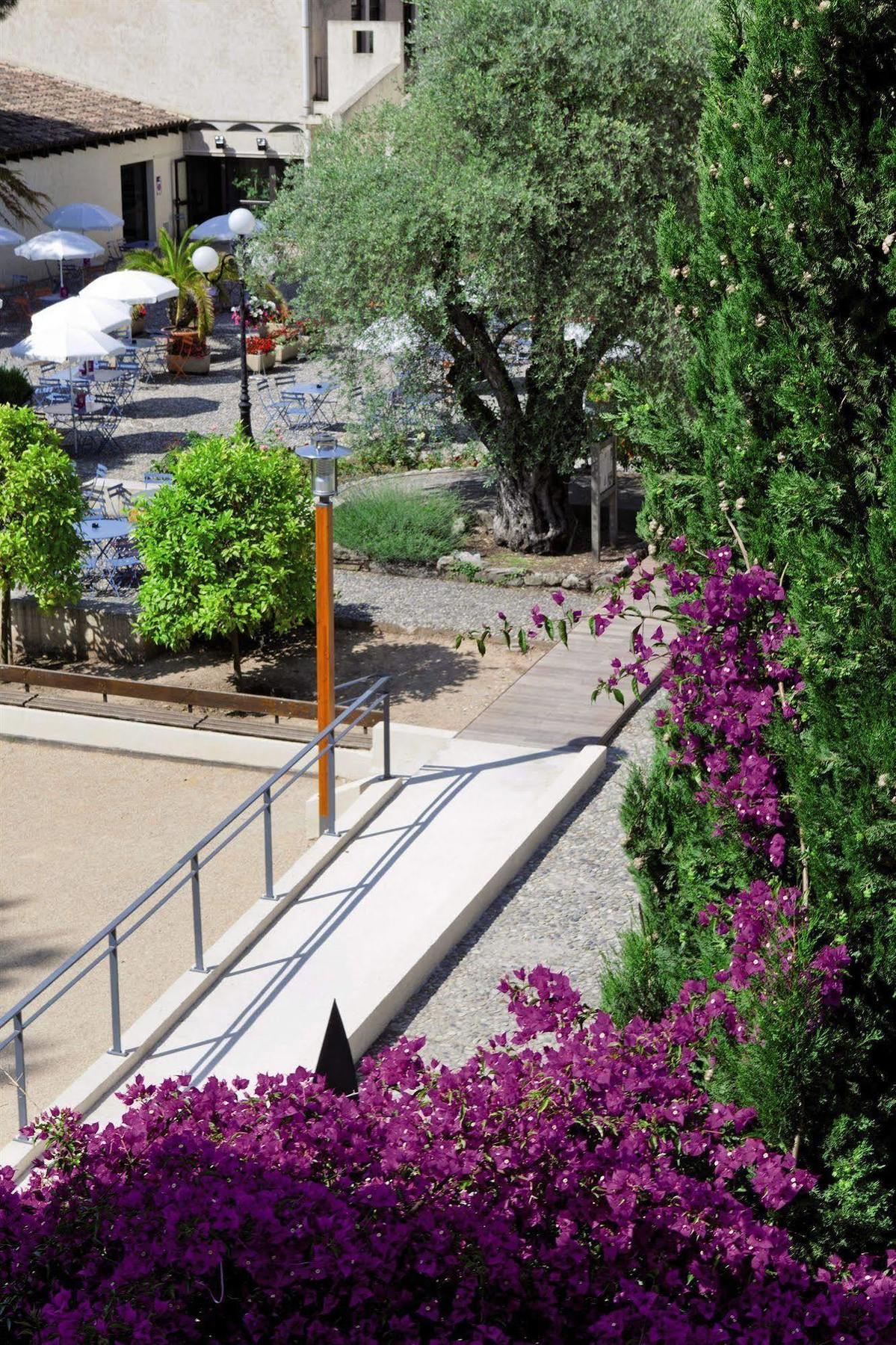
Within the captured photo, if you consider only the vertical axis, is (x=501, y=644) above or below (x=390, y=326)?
below

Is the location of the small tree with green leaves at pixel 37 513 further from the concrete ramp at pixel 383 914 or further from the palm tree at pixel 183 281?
the palm tree at pixel 183 281

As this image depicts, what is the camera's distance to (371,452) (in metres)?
18.2

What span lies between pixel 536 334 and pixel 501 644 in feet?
11.2

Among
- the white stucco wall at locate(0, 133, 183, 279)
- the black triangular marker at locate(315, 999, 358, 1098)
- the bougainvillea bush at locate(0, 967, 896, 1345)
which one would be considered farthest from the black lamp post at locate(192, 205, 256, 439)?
the white stucco wall at locate(0, 133, 183, 279)

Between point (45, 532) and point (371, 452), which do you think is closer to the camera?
point (45, 532)

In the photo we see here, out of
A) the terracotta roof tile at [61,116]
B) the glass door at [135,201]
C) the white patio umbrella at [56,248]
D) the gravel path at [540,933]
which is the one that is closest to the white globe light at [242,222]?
the gravel path at [540,933]

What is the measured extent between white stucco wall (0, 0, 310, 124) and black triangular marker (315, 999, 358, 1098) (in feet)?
105

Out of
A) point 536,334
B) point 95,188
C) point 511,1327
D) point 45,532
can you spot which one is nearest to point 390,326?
point 536,334

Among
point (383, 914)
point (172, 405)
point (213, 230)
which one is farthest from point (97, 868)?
point (213, 230)

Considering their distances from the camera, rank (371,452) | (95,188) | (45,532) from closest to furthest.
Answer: (45,532) < (371,452) < (95,188)

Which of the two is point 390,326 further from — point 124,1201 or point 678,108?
point 124,1201

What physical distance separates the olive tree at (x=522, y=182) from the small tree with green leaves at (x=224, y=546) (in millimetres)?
2975

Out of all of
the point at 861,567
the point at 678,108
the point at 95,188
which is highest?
the point at 95,188

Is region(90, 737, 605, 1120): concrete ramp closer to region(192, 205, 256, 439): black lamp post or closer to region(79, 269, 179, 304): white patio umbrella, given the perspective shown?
region(192, 205, 256, 439): black lamp post
